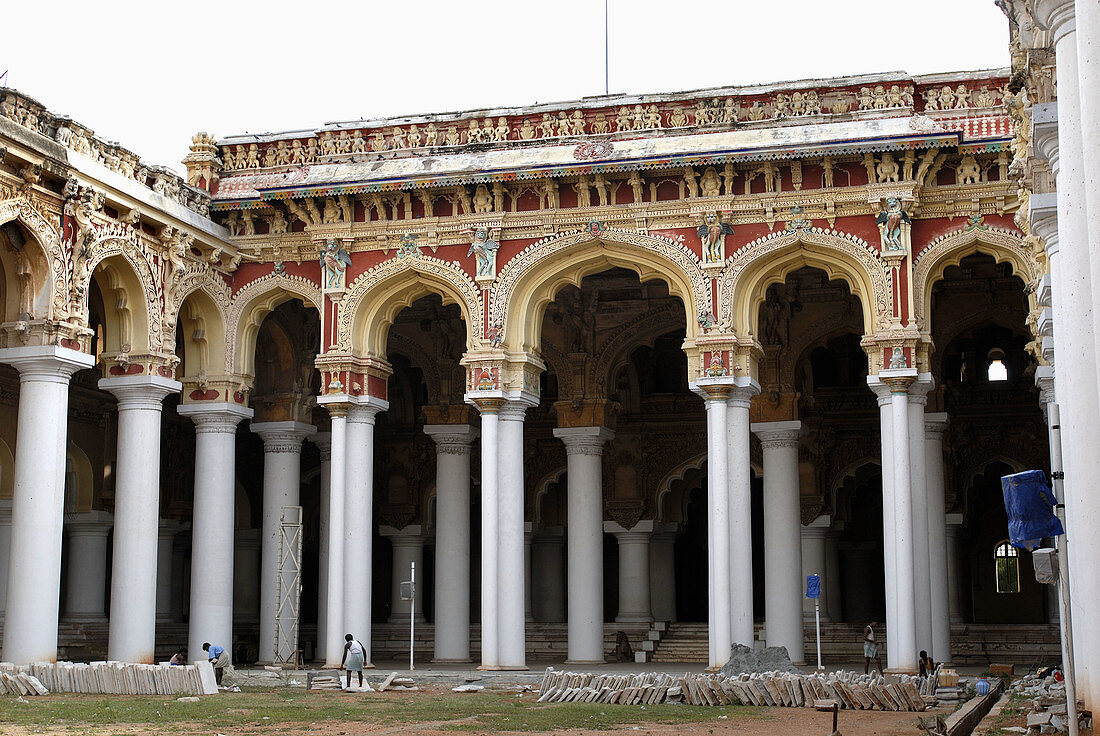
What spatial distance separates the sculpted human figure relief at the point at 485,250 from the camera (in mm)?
19672

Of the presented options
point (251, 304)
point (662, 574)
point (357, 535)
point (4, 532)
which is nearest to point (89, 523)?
point (4, 532)

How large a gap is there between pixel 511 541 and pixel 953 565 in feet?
29.3

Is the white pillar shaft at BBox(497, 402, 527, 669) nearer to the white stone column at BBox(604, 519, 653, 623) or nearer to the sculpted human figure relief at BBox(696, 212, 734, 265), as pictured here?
the sculpted human figure relief at BBox(696, 212, 734, 265)

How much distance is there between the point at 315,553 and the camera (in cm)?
2883

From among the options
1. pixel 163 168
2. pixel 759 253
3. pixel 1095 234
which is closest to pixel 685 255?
pixel 759 253

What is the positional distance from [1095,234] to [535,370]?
1344 cm

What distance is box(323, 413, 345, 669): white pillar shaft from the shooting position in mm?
19344

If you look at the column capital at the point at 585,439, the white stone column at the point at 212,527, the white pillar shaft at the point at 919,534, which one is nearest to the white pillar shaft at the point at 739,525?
the white pillar shaft at the point at 919,534

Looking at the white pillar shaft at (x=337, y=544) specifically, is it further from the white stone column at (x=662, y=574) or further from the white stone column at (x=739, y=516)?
the white stone column at (x=662, y=574)

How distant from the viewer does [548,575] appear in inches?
1035

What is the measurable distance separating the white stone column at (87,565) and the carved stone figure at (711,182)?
12.3 m

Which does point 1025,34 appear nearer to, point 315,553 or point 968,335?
point 968,335

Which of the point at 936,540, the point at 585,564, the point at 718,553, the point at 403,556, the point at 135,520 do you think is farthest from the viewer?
the point at 403,556

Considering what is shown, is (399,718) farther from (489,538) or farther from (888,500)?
(888,500)
